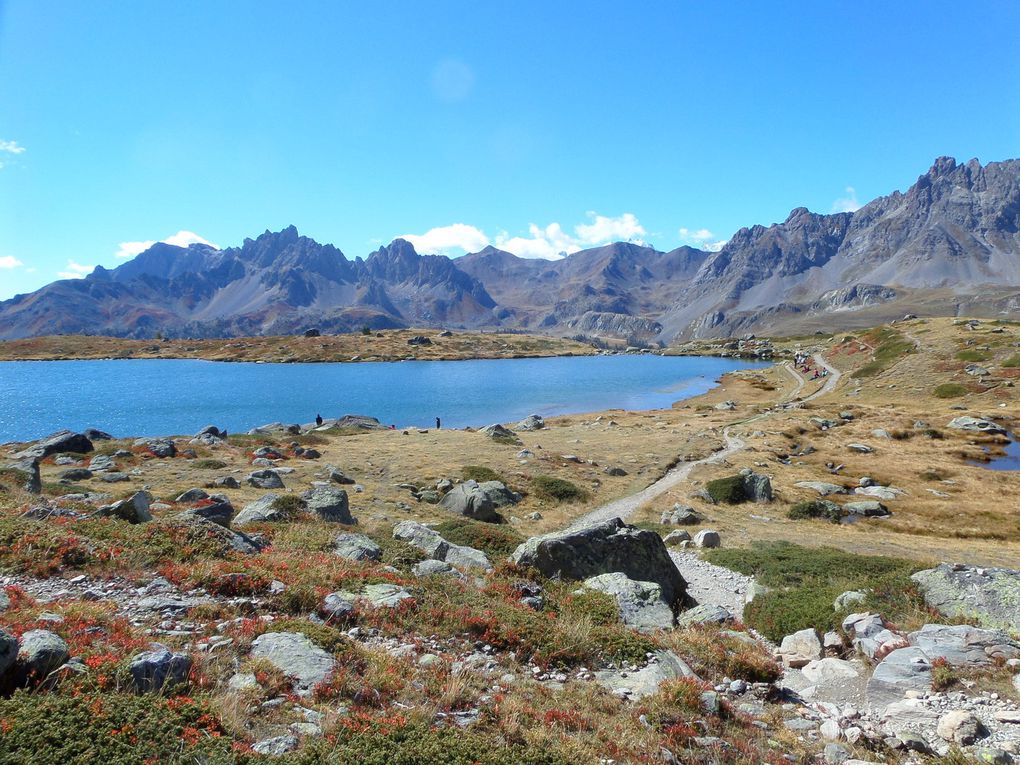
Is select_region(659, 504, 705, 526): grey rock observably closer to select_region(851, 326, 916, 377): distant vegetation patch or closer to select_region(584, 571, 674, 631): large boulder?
select_region(584, 571, 674, 631): large boulder

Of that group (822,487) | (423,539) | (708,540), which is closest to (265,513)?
(423,539)

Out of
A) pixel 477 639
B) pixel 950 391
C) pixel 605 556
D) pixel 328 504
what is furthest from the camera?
pixel 950 391

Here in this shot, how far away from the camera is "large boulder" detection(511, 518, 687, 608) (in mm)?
19203

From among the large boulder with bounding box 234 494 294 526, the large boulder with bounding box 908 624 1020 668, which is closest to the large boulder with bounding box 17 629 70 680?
the large boulder with bounding box 234 494 294 526

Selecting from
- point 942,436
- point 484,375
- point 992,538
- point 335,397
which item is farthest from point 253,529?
point 484,375

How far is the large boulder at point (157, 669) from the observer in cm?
828

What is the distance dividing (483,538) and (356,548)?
7395 mm

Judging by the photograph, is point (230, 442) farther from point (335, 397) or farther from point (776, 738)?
point (335, 397)

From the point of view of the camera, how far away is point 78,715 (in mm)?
7113

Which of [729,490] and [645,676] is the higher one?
[645,676]

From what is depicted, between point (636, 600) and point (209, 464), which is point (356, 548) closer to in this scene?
point (636, 600)

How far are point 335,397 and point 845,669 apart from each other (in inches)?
4932

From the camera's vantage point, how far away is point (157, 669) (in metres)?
8.48

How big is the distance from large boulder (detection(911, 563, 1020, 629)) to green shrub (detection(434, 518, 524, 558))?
14.2 m
